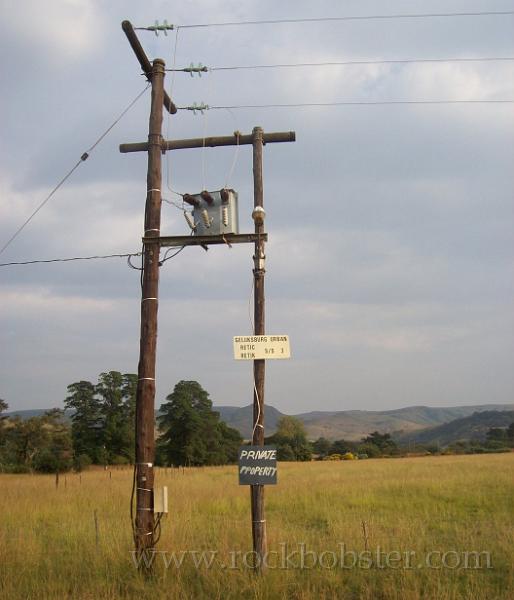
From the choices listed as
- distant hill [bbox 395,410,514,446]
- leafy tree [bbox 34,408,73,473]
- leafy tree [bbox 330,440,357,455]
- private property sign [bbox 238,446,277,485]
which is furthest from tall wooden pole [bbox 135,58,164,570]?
distant hill [bbox 395,410,514,446]

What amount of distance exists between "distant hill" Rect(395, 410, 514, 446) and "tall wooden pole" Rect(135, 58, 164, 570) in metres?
136

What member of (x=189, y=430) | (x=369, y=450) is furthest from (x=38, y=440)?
(x=369, y=450)

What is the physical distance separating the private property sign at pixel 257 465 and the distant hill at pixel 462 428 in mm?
135702

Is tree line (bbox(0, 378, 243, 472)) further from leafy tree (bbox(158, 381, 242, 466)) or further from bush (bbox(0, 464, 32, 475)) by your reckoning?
bush (bbox(0, 464, 32, 475))

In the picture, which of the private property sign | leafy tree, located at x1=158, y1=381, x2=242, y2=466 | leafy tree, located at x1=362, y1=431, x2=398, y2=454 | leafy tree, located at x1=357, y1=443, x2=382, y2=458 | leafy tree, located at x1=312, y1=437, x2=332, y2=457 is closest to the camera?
the private property sign

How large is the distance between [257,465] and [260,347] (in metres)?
1.40

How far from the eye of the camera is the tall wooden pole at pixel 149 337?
7847 millimetres

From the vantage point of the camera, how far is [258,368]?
7797mm

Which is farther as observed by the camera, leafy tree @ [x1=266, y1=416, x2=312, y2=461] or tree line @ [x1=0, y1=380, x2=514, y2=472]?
leafy tree @ [x1=266, y1=416, x2=312, y2=461]

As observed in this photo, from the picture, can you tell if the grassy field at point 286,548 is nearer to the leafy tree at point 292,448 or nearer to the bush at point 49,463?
the bush at point 49,463

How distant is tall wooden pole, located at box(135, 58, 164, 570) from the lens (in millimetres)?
7847

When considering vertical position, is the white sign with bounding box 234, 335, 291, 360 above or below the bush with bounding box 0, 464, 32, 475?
above

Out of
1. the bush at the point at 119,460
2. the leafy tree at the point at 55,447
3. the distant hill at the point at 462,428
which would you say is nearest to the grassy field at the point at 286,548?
the leafy tree at the point at 55,447

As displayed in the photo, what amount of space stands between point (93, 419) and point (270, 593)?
4457 cm
